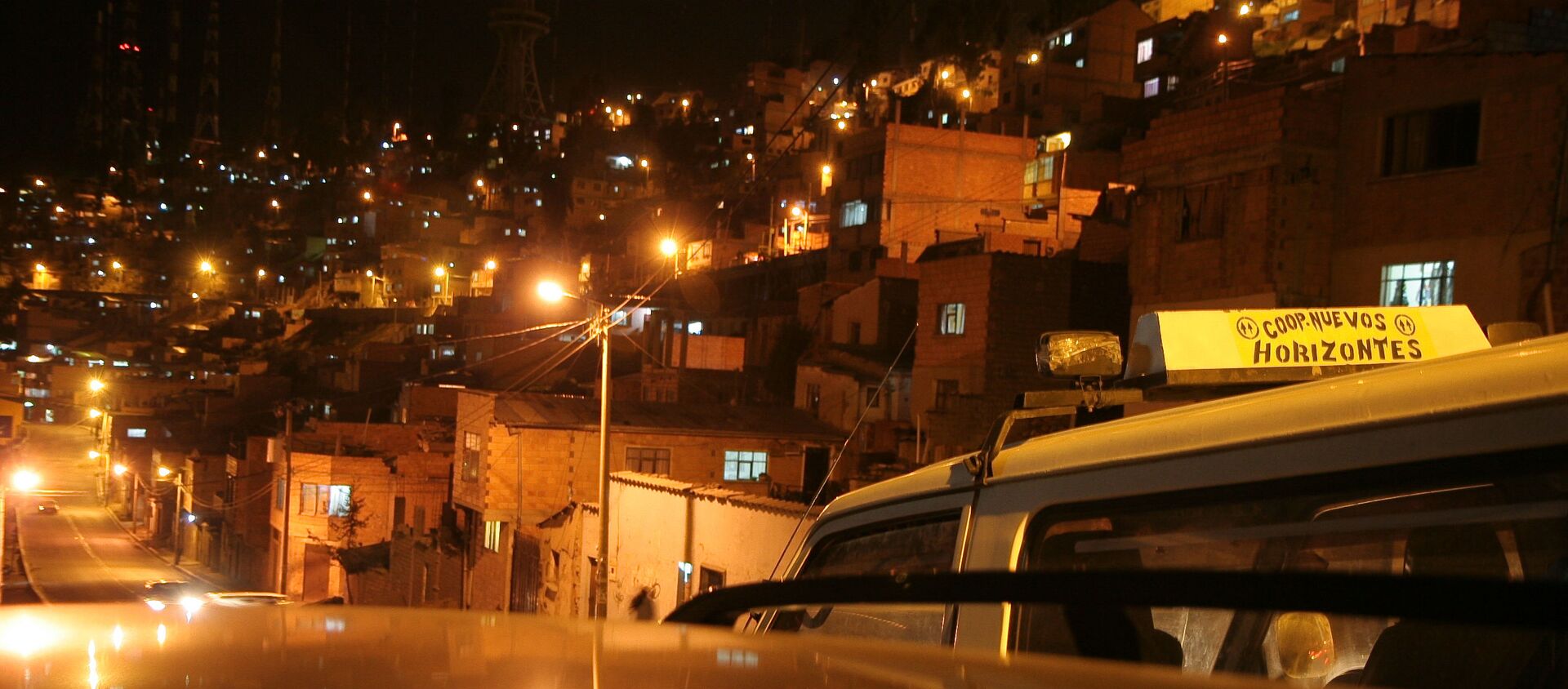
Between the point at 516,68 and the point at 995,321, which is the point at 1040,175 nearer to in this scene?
the point at 995,321

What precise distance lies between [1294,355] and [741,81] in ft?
354

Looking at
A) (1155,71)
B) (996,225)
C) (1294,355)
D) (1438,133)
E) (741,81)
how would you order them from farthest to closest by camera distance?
(741,81), (1155,71), (996,225), (1438,133), (1294,355)

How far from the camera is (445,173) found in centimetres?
14212

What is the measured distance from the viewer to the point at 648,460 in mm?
27906

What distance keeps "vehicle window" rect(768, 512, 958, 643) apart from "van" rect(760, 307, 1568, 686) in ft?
0.03

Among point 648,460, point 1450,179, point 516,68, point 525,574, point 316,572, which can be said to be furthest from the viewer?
point 516,68

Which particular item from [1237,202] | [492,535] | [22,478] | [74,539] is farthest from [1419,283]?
[74,539]

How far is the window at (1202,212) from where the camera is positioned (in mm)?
17328

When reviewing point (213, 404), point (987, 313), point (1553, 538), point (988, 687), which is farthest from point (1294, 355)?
point (213, 404)

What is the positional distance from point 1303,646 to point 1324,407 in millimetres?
986

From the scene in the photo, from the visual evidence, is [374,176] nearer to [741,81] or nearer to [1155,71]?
[741,81]

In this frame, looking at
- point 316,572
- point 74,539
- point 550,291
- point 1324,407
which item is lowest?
point 74,539

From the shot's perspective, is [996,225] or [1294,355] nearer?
[1294,355]

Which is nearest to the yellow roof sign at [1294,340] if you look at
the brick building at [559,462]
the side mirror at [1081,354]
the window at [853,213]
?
the side mirror at [1081,354]
